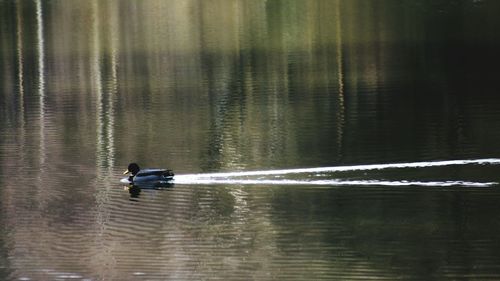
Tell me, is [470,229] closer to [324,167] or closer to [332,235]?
[332,235]

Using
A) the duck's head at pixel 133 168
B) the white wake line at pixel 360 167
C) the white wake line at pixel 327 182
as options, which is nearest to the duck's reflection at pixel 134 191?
the duck's head at pixel 133 168

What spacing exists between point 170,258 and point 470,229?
5.33 m

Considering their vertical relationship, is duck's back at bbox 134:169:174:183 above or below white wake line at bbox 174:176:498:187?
above

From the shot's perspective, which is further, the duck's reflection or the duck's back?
the duck's back

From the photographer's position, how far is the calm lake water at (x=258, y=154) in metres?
22.9

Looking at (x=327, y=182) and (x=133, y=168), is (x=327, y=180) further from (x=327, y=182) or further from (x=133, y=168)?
(x=133, y=168)

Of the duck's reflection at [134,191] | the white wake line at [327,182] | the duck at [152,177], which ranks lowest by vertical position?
the duck's reflection at [134,191]

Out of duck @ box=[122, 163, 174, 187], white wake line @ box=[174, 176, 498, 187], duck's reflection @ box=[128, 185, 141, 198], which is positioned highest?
duck @ box=[122, 163, 174, 187]

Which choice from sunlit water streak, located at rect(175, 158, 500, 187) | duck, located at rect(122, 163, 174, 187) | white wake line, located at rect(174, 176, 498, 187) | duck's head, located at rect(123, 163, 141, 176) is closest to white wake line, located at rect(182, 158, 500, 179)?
sunlit water streak, located at rect(175, 158, 500, 187)

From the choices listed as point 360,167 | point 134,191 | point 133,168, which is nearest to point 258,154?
point 360,167

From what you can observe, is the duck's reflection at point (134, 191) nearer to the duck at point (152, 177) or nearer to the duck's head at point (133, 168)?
the duck at point (152, 177)

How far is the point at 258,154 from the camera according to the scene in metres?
31.8

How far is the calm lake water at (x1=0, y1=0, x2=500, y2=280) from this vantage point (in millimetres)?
22906

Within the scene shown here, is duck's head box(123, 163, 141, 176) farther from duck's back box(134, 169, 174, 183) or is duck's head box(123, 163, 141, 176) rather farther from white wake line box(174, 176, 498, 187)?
white wake line box(174, 176, 498, 187)
